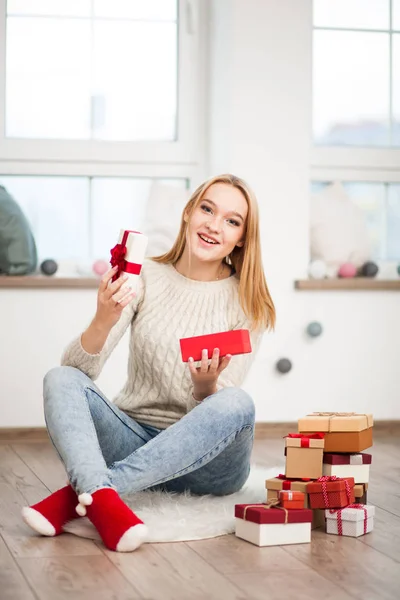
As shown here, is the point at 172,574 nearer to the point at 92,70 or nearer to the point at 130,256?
the point at 130,256

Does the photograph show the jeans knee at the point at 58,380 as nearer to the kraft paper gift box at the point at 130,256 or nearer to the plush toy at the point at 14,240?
the kraft paper gift box at the point at 130,256

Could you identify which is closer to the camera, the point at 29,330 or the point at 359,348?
the point at 29,330

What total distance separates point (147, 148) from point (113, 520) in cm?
215

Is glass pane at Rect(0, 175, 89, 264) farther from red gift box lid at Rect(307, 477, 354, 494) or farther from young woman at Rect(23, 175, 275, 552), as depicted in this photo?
red gift box lid at Rect(307, 477, 354, 494)

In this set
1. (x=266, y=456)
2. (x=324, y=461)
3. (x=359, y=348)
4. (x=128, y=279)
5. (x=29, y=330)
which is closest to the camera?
(x=128, y=279)

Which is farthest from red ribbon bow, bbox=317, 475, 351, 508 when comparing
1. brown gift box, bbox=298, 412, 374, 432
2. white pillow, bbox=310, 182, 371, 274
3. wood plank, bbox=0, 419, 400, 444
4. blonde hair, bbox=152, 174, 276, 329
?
white pillow, bbox=310, 182, 371, 274

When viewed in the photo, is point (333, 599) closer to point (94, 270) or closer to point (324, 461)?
point (324, 461)

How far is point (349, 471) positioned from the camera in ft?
7.30

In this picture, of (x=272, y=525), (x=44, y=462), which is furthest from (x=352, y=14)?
(x=272, y=525)

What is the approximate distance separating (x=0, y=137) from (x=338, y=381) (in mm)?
1617

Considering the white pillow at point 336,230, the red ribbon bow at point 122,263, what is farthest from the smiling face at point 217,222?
the white pillow at point 336,230

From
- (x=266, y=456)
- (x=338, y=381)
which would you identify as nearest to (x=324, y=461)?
(x=266, y=456)

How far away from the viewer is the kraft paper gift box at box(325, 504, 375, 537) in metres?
2.14

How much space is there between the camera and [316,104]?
386 centimetres
